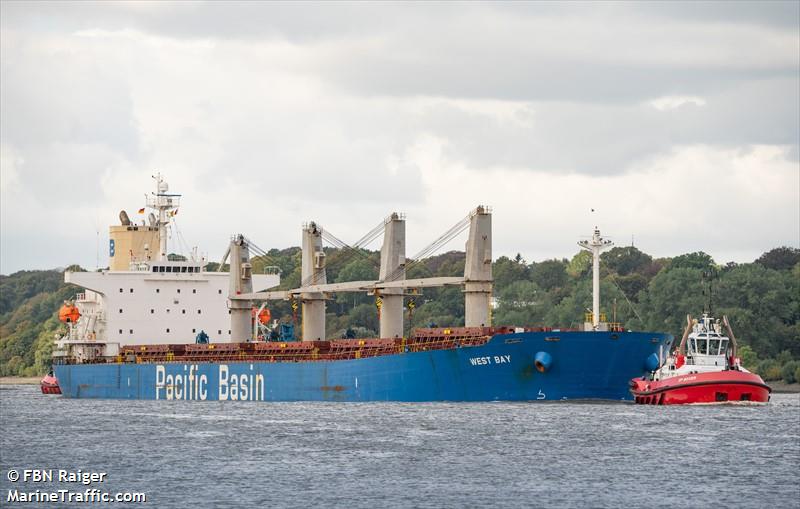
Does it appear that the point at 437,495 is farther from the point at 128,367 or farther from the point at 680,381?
the point at 128,367

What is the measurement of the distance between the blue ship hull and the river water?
3.18 feet

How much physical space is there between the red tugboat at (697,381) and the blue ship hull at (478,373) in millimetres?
827

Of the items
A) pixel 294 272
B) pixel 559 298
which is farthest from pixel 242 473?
pixel 294 272

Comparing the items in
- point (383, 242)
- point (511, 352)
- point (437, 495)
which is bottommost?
point (437, 495)

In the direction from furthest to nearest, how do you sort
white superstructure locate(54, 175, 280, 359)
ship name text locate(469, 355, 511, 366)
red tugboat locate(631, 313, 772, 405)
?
1. white superstructure locate(54, 175, 280, 359)
2. red tugboat locate(631, 313, 772, 405)
3. ship name text locate(469, 355, 511, 366)

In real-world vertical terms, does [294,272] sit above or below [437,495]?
above

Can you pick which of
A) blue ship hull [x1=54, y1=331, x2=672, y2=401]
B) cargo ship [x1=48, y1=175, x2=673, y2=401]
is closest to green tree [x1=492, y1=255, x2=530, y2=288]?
cargo ship [x1=48, y1=175, x2=673, y2=401]

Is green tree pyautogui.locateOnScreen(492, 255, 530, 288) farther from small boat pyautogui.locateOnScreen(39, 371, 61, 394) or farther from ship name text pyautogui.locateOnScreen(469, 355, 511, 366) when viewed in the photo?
ship name text pyautogui.locateOnScreen(469, 355, 511, 366)

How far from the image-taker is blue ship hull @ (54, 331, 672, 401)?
56781mm

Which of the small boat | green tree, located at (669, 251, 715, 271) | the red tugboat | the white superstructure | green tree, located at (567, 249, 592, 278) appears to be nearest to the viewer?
the red tugboat

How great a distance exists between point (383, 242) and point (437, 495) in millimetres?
34300

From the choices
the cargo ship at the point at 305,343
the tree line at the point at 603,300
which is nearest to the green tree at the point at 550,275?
the tree line at the point at 603,300

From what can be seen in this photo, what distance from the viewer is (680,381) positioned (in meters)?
59.3

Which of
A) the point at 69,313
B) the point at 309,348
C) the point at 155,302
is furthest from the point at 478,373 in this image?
the point at 69,313
